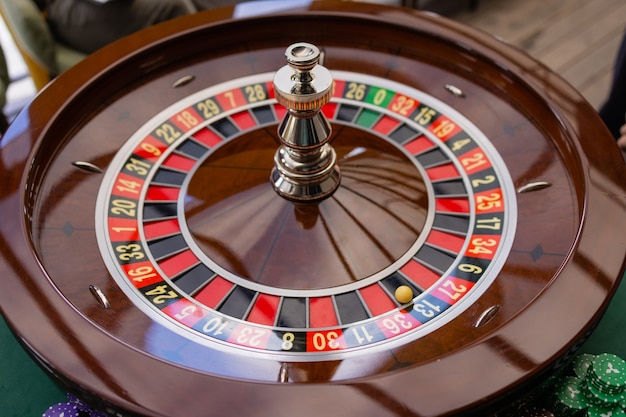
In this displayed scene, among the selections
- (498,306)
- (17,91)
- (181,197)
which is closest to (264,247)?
(181,197)

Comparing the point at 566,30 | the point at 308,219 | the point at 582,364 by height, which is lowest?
the point at 582,364

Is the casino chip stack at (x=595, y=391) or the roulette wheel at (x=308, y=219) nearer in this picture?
the roulette wheel at (x=308, y=219)

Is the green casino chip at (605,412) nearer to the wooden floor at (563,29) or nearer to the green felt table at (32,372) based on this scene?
the green felt table at (32,372)

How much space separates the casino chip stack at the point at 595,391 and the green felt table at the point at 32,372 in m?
0.17

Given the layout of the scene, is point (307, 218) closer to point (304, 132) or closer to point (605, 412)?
point (304, 132)

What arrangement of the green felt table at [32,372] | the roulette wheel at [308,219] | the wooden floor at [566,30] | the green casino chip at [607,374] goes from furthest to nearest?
1. the wooden floor at [566,30]
2. the green felt table at [32,372]
3. the green casino chip at [607,374]
4. the roulette wheel at [308,219]

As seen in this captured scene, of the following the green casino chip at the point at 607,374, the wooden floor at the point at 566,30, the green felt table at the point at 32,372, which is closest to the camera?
the green casino chip at the point at 607,374

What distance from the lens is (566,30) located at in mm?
4562

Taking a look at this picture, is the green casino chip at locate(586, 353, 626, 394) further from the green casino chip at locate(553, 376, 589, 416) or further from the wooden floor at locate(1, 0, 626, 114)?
the wooden floor at locate(1, 0, 626, 114)

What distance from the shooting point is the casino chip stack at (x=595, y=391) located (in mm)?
1616

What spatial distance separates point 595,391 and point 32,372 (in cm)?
141

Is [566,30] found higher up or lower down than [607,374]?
higher up

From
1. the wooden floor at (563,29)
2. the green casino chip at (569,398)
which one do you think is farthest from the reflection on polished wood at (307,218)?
the wooden floor at (563,29)

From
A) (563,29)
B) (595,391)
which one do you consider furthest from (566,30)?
(595,391)
